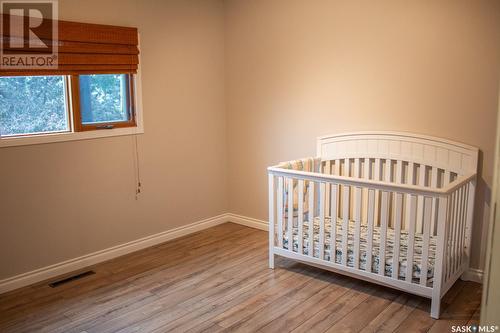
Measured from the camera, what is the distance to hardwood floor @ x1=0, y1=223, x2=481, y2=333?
9.13ft

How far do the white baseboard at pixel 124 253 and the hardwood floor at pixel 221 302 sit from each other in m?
0.07

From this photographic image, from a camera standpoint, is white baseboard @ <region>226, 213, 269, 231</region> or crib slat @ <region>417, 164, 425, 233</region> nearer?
crib slat @ <region>417, 164, 425, 233</region>

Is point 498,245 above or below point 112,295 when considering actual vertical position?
above

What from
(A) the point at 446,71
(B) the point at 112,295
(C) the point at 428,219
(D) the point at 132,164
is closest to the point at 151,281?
(B) the point at 112,295

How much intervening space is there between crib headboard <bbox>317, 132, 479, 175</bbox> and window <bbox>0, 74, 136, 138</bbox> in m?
1.69

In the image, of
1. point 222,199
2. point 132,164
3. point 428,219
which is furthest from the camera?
point 222,199

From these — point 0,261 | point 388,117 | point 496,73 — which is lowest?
point 0,261

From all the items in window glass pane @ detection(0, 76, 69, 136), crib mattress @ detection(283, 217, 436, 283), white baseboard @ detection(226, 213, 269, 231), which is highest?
window glass pane @ detection(0, 76, 69, 136)

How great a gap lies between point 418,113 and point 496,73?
57 cm

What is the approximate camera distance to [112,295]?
320 cm

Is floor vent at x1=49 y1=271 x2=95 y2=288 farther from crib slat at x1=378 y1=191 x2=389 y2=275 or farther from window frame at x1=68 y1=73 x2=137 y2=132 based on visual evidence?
crib slat at x1=378 y1=191 x2=389 y2=275

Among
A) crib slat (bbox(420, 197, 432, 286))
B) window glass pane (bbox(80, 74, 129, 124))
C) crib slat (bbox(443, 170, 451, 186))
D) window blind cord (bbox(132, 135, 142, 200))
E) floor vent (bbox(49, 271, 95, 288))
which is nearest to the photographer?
crib slat (bbox(420, 197, 432, 286))

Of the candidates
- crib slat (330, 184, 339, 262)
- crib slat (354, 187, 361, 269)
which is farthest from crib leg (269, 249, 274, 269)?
crib slat (354, 187, 361, 269)

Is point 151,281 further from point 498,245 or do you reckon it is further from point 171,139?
point 498,245
